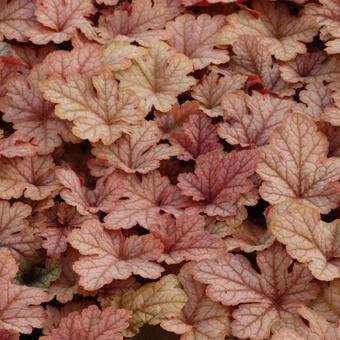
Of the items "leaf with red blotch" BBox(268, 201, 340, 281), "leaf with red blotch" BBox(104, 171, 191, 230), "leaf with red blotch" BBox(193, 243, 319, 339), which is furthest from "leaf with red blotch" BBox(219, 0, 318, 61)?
"leaf with red blotch" BBox(193, 243, 319, 339)

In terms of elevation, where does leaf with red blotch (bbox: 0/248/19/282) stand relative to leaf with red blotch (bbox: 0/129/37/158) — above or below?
below

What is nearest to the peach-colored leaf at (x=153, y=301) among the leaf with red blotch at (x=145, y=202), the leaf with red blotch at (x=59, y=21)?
the leaf with red blotch at (x=145, y=202)

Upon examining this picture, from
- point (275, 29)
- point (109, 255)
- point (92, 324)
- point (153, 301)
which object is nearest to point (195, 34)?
point (275, 29)

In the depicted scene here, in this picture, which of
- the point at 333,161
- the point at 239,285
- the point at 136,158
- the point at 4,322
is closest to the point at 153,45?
the point at 136,158

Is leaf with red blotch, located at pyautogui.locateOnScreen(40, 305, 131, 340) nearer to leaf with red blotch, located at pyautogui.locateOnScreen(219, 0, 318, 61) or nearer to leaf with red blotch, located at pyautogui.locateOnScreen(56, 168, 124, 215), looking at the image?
leaf with red blotch, located at pyautogui.locateOnScreen(56, 168, 124, 215)

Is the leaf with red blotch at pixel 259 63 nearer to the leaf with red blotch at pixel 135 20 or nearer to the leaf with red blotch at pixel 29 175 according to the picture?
the leaf with red blotch at pixel 135 20
